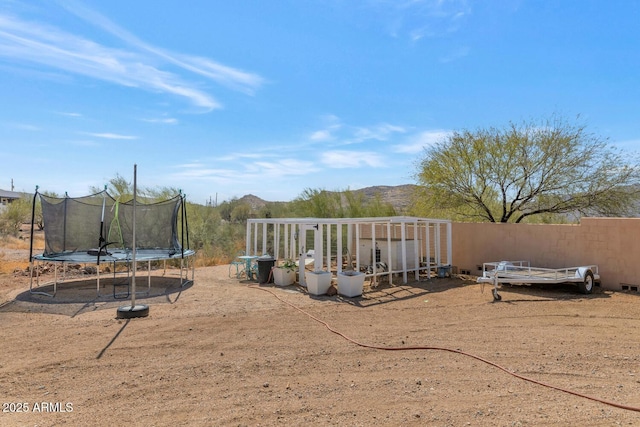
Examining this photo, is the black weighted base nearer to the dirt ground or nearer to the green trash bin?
the dirt ground

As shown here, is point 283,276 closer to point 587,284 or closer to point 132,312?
point 132,312

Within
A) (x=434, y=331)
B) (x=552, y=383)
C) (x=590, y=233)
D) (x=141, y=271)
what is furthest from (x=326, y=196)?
(x=552, y=383)

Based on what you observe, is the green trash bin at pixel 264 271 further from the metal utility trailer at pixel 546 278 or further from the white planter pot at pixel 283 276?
the metal utility trailer at pixel 546 278

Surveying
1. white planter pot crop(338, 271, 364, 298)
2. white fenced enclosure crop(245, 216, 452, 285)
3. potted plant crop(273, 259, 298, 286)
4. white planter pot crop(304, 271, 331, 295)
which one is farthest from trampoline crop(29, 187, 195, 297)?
white planter pot crop(338, 271, 364, 298)

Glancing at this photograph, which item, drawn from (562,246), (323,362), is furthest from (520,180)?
(323,362)

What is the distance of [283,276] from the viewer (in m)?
9.88

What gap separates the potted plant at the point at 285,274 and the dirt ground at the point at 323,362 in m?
1.91

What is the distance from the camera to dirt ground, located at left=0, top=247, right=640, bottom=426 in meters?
3.26

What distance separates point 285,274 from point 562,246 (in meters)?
7.16

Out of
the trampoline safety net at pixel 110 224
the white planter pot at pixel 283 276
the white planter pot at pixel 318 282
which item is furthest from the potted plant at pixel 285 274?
the trampoline safety net at pixel 110 224

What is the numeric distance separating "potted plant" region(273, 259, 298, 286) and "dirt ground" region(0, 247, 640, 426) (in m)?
1.91

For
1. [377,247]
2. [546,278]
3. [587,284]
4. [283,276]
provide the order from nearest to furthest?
[546,278] < [587,284] < [283,276] < [377,247]

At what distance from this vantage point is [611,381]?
3885mm

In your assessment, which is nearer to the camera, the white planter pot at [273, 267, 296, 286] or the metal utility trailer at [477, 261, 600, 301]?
the metal utility trailer at [477, 261, 600, 301]
